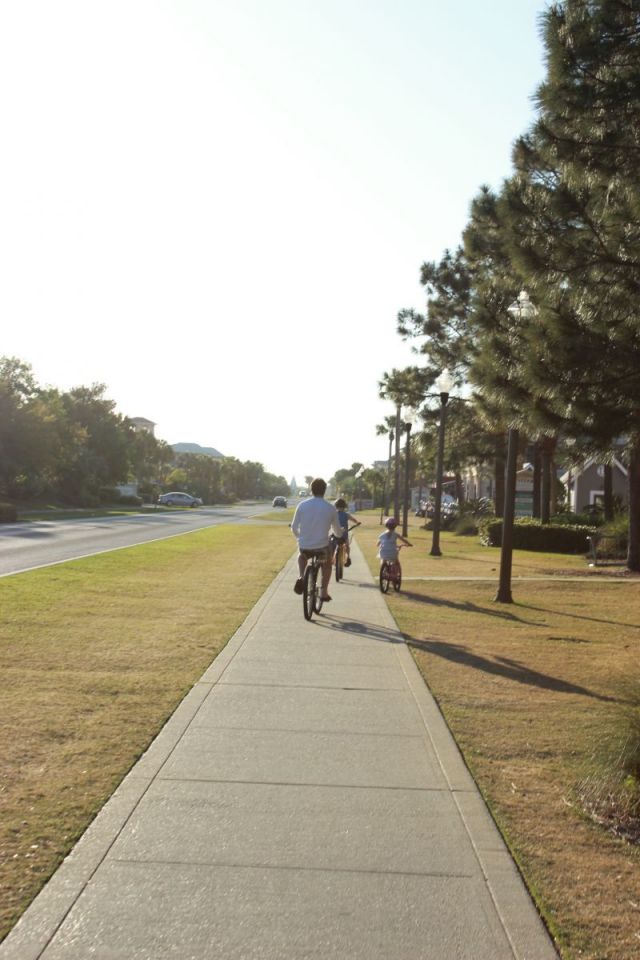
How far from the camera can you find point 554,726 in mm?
7309

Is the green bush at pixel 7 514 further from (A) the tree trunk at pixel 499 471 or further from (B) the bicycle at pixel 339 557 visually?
(B) the bicycle at pixel 339 557

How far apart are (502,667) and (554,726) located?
262cm

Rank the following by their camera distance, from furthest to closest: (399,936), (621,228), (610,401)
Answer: (610,401)
(621,228)
(399,936)

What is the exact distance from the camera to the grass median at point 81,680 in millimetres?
4758

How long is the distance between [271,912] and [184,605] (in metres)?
10.7

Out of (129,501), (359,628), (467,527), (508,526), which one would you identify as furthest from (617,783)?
(129,501)

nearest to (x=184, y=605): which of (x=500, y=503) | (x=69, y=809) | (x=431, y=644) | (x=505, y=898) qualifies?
(x=431, y=644)

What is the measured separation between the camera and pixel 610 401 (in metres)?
8.95

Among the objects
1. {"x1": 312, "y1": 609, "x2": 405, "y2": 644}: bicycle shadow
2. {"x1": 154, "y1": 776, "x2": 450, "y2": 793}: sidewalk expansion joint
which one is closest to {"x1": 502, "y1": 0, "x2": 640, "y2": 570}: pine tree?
{"x1": 312, "y1": 609, "x2": 405, "y2": 644}: bicycle shadow

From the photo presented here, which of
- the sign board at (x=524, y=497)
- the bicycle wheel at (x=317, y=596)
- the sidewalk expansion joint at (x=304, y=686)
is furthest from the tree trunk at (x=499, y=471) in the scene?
the sidewalk expansion joint at (x=304, y=686)

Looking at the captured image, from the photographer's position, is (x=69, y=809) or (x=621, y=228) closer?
(x=69, y=809)

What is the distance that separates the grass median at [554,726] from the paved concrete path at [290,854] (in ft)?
0.55

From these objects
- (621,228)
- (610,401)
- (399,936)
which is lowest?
(399,936)

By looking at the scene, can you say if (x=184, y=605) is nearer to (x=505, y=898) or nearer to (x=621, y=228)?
(x=621, y=228)
